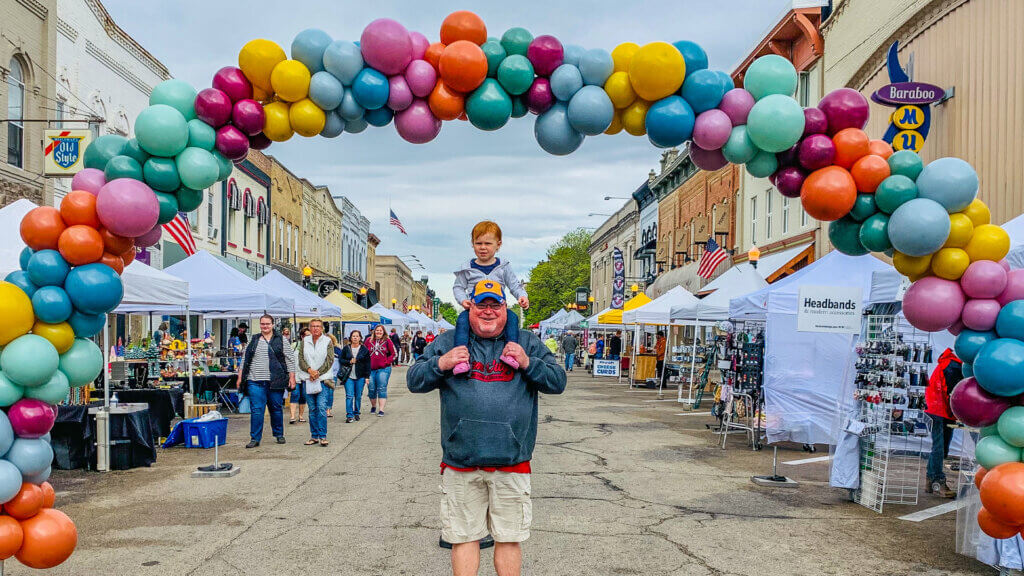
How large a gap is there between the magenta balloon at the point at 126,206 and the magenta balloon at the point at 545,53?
251 cm

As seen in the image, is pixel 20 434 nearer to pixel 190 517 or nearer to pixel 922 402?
pixel 190 517

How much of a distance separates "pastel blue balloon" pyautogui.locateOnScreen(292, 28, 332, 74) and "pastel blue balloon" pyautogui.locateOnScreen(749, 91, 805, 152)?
2.71 m

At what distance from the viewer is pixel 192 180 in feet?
16.2

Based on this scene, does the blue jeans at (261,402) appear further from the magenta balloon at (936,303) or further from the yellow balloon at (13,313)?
the magenta balloon at (936,303)

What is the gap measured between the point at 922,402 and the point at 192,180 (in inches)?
286

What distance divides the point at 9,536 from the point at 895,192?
5353mm

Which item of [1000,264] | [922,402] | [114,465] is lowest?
[114,465]

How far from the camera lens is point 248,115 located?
4.98 m

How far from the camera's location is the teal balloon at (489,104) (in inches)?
194

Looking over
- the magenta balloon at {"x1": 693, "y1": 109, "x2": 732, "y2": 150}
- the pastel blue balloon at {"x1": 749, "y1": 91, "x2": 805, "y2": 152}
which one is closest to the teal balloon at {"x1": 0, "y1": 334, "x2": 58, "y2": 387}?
the magenta balloon at {"x1": 693, "y1": 109, "x2": 732, "y2": 150}

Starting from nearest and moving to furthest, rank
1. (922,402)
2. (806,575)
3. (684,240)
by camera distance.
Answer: (806,575), (922,402), (684,240)

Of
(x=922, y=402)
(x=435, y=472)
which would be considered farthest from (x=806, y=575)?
(x=435, y=472)

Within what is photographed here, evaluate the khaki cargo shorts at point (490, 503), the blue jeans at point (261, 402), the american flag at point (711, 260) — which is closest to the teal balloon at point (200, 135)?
the khaki cargo shorts at point (490, 503)

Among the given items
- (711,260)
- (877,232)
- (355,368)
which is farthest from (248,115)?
(711,260)
